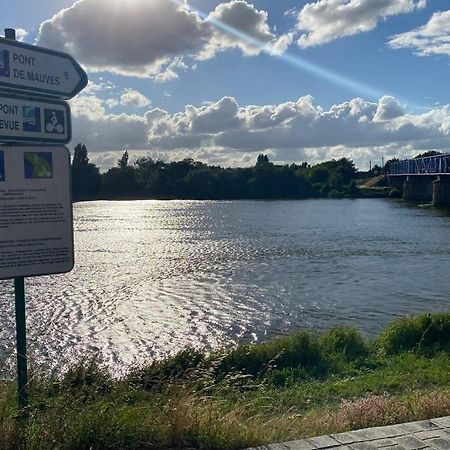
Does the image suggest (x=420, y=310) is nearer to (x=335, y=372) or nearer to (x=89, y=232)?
(x=335, y=372)

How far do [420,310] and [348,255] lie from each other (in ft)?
54.0

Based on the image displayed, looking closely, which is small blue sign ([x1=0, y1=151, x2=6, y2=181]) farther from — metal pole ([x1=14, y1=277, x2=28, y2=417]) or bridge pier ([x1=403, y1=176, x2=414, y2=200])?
bridge pier ([x1=403, y1=176, x2=414, y2=200])

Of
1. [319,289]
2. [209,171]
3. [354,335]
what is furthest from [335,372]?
[209,171]

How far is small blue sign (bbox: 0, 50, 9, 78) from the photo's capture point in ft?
14.7

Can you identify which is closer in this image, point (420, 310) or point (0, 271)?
point (0, 271)

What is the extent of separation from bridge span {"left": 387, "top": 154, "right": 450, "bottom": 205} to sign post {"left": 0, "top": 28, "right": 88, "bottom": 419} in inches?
3970

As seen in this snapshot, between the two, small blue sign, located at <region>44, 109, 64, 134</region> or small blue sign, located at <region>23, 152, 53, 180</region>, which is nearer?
small blue sign, located at <region>23, 152, 53, 180</region>

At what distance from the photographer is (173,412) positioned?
16.2ft

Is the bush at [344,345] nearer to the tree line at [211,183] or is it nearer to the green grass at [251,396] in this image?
the green grass at [251,396]

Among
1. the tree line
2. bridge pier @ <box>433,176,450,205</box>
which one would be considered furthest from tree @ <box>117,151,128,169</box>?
bridge pier @ <box>433,176,450,205</box>

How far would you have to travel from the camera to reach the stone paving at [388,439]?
4.64 m

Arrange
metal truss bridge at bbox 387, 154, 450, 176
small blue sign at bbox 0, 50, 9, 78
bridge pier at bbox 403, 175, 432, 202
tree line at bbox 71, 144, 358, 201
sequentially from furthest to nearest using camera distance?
tree line at bbox 71, 144, 358, 201 < bridge pier at bbox 403, 175, 432, 202 < metal truss bridge at bbox 387, 154, 450, 176 < small blue sign at bbox 0, 50, 9, 78

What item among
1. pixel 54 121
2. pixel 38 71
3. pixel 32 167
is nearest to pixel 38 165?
pixel 32 167

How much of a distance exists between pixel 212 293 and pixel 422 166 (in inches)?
4199
